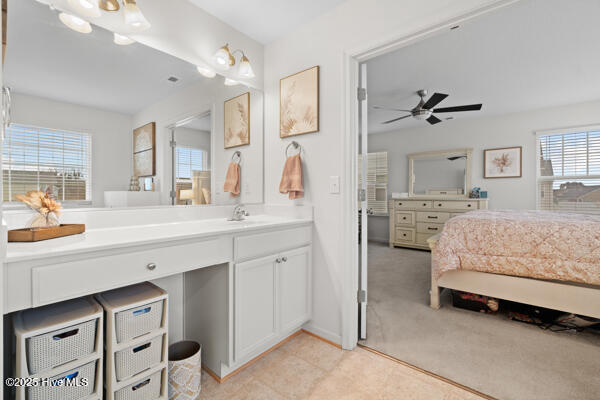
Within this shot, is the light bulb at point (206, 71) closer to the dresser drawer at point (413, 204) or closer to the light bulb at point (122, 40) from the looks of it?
the light bulb at point (122, 40)

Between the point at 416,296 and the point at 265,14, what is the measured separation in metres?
2.84

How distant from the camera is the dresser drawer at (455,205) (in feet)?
14.7

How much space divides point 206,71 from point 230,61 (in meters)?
0.19

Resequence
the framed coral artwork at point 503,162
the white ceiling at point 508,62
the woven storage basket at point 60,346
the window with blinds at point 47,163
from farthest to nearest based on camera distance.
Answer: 1. the framed coral artwork at point 503,162
2. the white ceiling at point 508,62
3. the window with blinds at point 47,163
4. the woven storage basket at point 60,346

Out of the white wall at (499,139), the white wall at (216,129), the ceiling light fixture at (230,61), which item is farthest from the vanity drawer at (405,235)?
the ceiling light fixture at (230,61)

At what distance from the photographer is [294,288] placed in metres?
1.84

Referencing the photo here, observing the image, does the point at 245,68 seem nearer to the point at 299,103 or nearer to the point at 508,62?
the point at 299,103

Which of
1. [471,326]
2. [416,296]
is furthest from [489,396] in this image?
[416,296]

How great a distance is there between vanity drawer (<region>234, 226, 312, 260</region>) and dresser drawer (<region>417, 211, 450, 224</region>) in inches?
143

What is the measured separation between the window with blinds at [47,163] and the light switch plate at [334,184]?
1.41 metres

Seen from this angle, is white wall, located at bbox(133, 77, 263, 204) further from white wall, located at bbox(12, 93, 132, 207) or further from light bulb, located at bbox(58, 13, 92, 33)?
light bulb, located at bbox(58, 13, 92, 33)

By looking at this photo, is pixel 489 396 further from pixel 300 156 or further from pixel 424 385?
pixel 300 156

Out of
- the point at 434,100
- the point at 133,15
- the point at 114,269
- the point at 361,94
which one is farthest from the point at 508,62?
the point at 114,269

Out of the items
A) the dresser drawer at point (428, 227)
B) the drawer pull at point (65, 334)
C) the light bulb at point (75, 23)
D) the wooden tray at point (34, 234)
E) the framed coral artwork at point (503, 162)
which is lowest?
the dresser drawer at point (428, 227)
